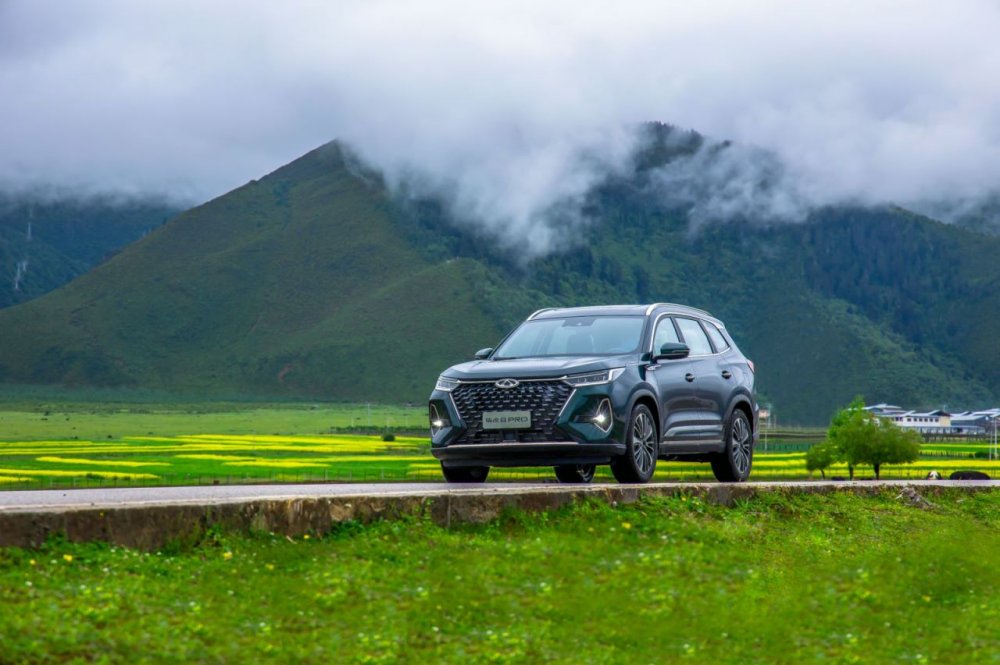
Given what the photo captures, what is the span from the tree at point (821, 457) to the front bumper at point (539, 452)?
307 ft

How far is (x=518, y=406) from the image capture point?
53.1 ft

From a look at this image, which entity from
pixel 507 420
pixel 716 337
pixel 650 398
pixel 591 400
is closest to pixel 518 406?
pixel 507 420

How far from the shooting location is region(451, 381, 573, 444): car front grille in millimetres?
16094

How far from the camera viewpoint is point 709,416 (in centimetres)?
1880

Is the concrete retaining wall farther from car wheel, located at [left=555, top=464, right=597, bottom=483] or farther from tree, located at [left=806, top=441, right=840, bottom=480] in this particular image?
tree, located at [left=806, top=441, right=840, bottom=480]

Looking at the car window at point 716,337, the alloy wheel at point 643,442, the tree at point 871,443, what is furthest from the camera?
the tree at point 871,443

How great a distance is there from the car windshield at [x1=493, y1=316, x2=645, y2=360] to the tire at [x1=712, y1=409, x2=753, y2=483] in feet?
8.20

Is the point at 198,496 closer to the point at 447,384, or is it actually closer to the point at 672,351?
the point at 447,384

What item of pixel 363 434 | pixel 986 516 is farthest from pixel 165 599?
pixel 363 434

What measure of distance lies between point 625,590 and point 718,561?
1703 millimetres

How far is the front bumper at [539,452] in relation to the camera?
16031 millimetres

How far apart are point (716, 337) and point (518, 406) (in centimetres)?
524

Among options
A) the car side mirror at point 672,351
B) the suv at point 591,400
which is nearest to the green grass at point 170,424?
the suv at point 591,400

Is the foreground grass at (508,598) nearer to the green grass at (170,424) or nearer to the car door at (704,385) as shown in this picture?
the car door at (704,385)
